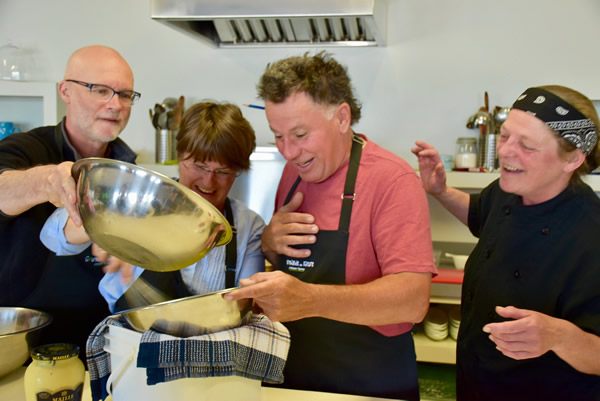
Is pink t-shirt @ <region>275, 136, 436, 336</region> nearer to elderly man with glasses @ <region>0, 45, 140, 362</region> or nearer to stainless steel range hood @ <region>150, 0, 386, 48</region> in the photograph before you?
elderly man with glasses @ <region>0, 45, 140, 362</region>

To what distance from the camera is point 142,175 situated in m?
0.78

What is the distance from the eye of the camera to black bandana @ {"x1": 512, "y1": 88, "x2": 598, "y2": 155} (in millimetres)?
1192

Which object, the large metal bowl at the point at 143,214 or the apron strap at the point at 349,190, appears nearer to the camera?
the large metal bowl at the point at 143,214

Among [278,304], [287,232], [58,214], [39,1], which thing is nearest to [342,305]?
[278,304]

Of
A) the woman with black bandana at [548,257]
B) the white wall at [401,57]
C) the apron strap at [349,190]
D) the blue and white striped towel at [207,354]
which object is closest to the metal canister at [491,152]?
the white wall at [401,57]

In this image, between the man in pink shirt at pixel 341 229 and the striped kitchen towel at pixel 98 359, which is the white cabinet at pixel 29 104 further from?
the striped kitchen towel at pixel 98 359

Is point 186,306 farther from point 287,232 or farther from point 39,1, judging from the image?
point 39,1

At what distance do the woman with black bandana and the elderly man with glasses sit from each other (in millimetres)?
984

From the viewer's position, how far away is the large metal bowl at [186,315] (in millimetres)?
885

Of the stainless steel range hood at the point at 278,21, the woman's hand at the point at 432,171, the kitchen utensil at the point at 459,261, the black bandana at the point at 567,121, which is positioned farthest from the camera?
the kitchen utensil at the point at 459,261

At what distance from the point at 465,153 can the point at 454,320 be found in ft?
2.44

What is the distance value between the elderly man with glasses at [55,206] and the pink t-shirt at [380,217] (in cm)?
58

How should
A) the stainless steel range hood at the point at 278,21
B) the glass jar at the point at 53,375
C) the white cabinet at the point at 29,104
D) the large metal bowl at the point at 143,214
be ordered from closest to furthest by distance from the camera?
the large metal bowl at the point at 143,214 → the glass jar at the point at 53,375 → the stainless steel range hood at the point at 278,21 → the white cabinet at the point at 29,104

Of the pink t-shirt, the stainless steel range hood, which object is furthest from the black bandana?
the stainless steel range hood
